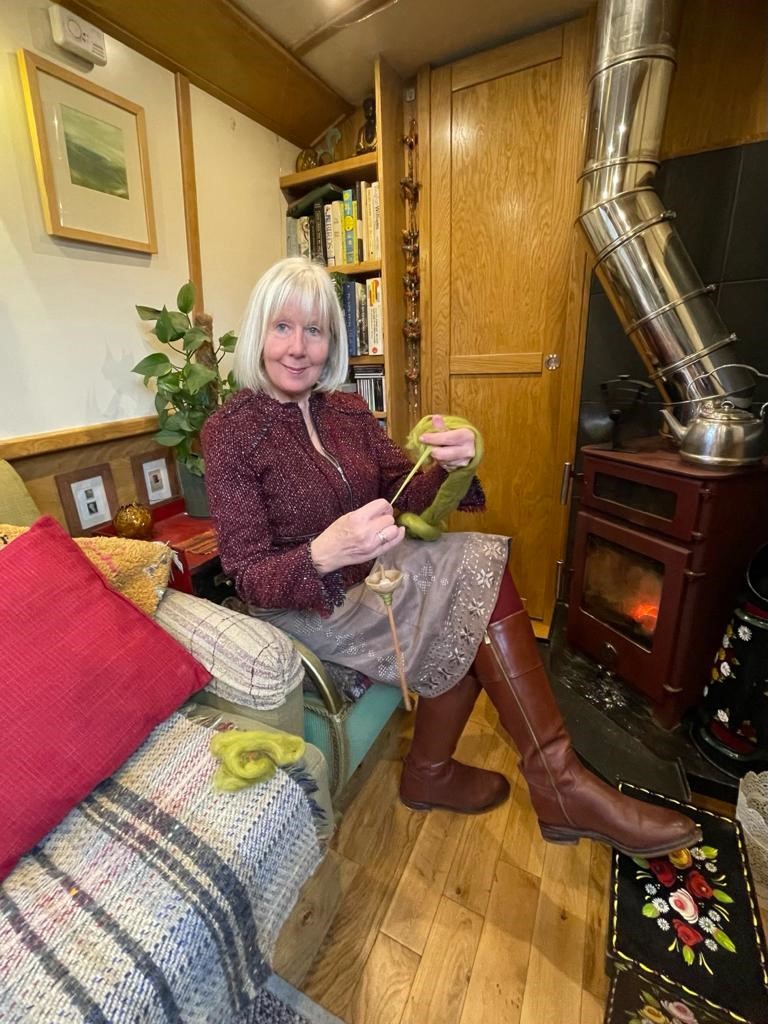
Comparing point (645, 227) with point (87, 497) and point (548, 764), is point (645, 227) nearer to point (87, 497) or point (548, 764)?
point (548, 764)

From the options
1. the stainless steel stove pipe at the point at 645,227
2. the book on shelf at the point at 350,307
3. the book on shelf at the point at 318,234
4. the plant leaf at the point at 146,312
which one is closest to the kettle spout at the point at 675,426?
the stainless steel stove pipe at the point at 645,227

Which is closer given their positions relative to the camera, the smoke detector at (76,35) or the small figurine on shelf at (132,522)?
the smoke detector at (76,35)

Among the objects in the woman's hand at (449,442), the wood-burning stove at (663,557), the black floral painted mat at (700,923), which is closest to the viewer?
the black floral painted mat at (700,923)

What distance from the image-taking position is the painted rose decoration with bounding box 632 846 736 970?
0.75m

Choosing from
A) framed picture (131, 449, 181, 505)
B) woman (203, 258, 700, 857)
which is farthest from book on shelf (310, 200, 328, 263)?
framed picture (131, 449, 181, 505)

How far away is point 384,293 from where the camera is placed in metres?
1.66

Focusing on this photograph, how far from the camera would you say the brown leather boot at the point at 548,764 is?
2.91 ft

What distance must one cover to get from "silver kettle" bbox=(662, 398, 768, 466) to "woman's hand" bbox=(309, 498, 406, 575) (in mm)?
866

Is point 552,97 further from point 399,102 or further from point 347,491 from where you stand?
point 347,491

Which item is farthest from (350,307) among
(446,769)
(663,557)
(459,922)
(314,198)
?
(459,922)

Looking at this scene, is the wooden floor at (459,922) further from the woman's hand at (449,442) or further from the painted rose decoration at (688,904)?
the woman's hand at (449,442)

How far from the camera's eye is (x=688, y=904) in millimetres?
812

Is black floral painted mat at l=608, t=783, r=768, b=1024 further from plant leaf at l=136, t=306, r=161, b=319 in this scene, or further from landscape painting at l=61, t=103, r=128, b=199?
landscape painting at l=61, t=103, r=128, b=199

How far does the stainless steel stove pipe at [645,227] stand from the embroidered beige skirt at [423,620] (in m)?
0.77
